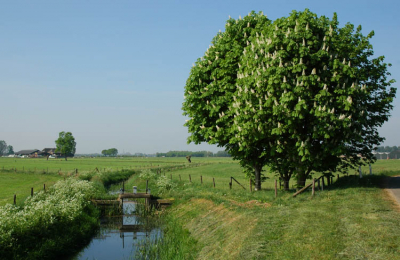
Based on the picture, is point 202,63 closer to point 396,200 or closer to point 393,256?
point 396,200

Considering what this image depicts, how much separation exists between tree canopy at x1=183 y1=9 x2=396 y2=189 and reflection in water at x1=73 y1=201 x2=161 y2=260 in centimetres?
974

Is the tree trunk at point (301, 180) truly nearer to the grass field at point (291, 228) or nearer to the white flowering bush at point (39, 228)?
the grass field at point (291, 228)

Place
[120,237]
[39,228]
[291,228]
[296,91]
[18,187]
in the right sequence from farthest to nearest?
[18,187] < [120,237] < [296,91] < [39,228] < [291,228]

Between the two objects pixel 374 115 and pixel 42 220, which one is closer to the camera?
pixel 42 220

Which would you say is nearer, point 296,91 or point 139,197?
point 296,91

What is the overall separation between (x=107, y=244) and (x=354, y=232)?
16.7 metres

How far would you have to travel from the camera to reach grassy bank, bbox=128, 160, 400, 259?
13555mm

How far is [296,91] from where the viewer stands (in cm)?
2350

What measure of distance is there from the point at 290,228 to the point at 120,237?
14.7 metres

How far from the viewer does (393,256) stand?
12.0 m

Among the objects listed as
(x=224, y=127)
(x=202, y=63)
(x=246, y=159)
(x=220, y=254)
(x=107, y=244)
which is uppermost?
(x=202, y=63)

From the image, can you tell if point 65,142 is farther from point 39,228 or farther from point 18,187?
point 39,228

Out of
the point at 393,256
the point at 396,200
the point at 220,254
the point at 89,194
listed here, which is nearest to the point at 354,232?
the point at 393,256

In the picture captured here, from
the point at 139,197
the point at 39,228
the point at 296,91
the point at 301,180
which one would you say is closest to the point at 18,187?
the point at 139,197
